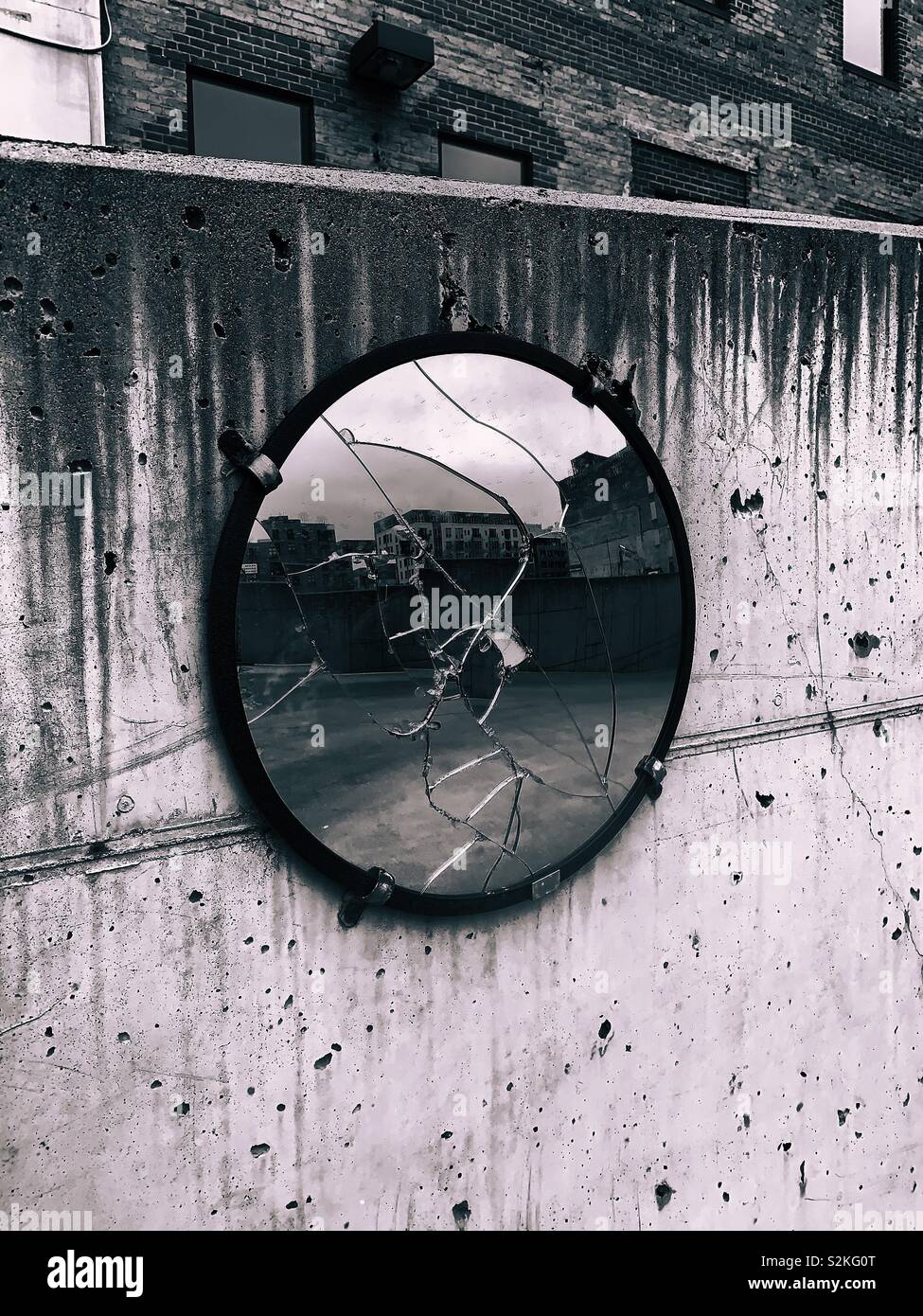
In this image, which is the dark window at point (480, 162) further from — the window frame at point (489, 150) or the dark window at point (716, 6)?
the dark window at point (716, 6)

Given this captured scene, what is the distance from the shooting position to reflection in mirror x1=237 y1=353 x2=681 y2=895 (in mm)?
1640

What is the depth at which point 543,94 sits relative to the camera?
21.7 ft

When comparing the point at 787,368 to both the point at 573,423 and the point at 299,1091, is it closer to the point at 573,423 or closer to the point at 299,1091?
the point at 573,423

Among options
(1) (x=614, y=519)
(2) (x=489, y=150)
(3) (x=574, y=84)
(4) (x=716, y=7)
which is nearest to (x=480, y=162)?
(2) (x=489, y=150)

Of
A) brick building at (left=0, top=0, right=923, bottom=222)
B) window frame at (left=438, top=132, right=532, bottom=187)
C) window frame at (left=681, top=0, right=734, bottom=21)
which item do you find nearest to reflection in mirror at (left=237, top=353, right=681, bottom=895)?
brick building at (left=0, top=0, right=923, bottom=222)

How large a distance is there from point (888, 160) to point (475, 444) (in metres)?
10.1

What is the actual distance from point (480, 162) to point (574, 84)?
111cm

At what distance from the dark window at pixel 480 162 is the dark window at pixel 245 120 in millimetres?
1156

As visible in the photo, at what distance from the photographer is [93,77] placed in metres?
4.69

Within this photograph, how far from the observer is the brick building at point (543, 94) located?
202 inches

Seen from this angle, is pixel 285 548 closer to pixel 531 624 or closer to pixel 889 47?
pixel 531 624

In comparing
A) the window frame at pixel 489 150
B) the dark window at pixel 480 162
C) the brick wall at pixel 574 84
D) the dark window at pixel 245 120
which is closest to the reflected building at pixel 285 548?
the brick wall at pixel 574 84

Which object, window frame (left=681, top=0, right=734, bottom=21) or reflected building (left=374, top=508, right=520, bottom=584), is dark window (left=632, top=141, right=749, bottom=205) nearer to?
window frame (left=681, top=0, right=734, bottom=21)
